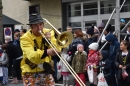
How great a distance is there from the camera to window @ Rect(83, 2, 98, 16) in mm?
15453

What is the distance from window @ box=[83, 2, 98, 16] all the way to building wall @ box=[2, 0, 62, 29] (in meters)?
1.56

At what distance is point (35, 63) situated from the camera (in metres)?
5.12

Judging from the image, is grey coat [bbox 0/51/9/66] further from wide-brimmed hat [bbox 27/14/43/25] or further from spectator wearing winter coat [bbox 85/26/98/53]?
wide-brimmed hat [bbox 27/14/43/25]

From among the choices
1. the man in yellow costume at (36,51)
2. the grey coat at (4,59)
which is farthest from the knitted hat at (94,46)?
the grey coat at (4,59)

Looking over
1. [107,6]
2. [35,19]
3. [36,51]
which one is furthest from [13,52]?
[36,51]

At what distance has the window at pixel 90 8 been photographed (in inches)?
608

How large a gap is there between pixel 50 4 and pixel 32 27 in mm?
12105

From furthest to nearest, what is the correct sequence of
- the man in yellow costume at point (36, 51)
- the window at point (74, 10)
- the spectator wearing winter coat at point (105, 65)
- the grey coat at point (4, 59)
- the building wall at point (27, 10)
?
the building wall at point (27, 10) → the window at point (74, 10) → the grey coat at point (4, 59) → the spectator wearing winter coat at point (105, 65) → the man in yellow costume at point (36, 51)

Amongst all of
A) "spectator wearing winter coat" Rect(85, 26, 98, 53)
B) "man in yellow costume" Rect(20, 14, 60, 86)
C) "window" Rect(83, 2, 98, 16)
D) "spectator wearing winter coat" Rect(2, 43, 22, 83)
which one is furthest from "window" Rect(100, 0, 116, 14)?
"man in yellow costume" Rect(20, 14, 60, 86)

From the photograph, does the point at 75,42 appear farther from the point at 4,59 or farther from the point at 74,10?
the point at 74,10

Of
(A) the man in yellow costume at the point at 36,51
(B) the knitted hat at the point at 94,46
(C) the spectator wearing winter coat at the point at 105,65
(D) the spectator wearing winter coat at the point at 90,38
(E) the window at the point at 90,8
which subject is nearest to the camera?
(A) the man in yellow costume at the point at 36,51

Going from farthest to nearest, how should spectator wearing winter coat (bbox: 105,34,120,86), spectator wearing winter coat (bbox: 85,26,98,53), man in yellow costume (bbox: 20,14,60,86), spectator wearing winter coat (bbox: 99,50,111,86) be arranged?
spectator wearing winter coat (bbox: 85,26,98,53)
spectator wearing winter coat (bbox: 99,50,111,86)
spectator wearing winter coat (bbox: 105,34,120,86)
man in yellow costume (bbox: 20,14,60,86)

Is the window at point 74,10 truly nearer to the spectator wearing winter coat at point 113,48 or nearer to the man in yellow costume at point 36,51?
the spectator wearing winter coat at point 113,48

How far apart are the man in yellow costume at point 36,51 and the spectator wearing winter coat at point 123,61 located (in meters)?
2.55
